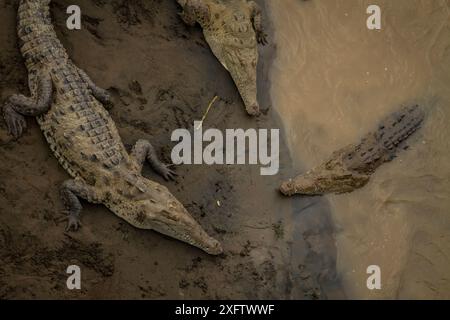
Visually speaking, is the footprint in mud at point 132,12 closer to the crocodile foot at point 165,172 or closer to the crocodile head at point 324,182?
the crocodile foot at point 165,172

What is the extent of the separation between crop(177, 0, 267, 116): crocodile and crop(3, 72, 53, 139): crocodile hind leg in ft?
4.72

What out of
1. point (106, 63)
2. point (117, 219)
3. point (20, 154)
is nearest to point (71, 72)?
point (106, 63)

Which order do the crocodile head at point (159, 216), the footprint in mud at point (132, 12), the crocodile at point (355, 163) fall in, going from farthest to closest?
the footprint in mud at point (132, 12) → the crocodile at point (355, 163) → the crocodile head at point (159, 216)

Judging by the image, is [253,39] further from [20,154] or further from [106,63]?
[20,154]

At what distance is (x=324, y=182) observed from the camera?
596cm

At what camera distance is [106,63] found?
6039 mm

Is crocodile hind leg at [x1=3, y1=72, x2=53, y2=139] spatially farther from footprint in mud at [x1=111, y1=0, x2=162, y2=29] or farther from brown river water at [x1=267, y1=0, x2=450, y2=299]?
brown river water at [x1=267, y1=0, x2=450, y2=299]

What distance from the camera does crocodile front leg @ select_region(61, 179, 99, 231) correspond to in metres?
5.50

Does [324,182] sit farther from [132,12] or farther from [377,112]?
[132,12]

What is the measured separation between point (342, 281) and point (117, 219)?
1.90 meters

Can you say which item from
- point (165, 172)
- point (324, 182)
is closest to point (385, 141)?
point (324, 182)

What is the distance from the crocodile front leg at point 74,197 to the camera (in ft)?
18.0
